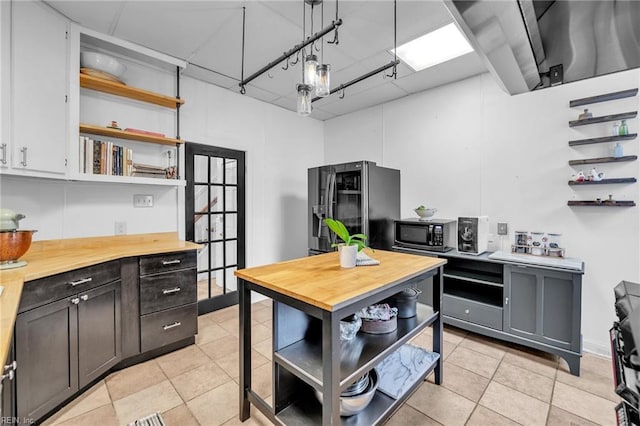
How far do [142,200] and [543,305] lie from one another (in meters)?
3.83

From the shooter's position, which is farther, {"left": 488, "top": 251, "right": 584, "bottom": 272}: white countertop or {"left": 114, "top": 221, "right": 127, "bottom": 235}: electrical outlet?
{"left": 114, "top": 221, "right": 127, "bottom": 235}: electrical outlet

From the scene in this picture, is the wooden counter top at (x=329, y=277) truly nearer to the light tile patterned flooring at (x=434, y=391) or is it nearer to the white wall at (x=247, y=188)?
the light tile patterned flooring at (x=434, y=391)

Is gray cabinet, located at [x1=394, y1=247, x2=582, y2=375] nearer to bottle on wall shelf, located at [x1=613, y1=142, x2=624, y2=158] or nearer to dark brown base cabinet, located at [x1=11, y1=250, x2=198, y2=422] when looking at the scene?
bottle on wall shelf, located at [x1=613, y1=142, x2=624, y2=158]

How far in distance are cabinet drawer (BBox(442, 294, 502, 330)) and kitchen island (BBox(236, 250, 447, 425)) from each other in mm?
1131

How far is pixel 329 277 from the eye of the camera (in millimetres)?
1515

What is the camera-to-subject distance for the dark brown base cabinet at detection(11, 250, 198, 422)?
5.09 ft

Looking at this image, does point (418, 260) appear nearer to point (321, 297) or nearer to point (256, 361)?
point (321, 297)

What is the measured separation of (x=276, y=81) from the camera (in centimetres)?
327

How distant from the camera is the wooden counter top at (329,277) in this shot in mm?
1234

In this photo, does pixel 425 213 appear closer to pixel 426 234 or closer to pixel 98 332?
pixel 426 234

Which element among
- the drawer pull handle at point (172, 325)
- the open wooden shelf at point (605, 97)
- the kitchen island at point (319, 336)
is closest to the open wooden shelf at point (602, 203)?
the open wooden shelf at point (605, 97)

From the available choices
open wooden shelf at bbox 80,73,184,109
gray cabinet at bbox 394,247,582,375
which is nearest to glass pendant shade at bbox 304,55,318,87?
open wooden shelf at bbox 80,73,184,109

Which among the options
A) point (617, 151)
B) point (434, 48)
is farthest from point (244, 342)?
point (617, 151)

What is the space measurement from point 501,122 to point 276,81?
2.54 meters
